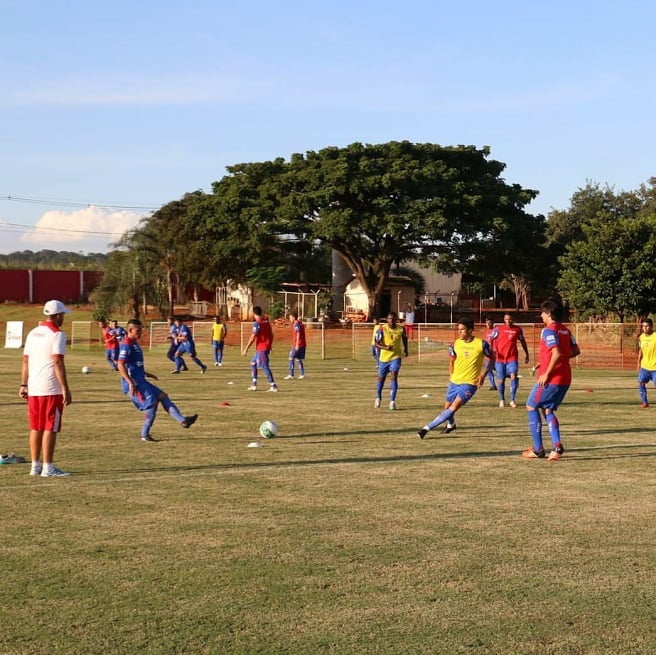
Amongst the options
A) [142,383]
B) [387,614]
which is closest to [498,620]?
[387,614]

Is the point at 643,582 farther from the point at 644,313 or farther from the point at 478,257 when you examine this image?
the point at 478,257

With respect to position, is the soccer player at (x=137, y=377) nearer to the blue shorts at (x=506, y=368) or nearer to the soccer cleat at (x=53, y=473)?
the soccer cleat at (x=53, y=473)

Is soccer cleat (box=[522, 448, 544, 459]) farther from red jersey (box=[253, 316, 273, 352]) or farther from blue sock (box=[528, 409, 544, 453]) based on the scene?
red jersey (box=[253, 316, 273, 352])

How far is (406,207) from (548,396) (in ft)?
143

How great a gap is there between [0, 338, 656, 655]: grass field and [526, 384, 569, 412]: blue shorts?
0.74 metres

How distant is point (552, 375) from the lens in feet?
39.7

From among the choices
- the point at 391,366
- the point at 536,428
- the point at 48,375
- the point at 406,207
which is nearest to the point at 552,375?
the point at 536,428

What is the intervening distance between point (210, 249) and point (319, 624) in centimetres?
5658

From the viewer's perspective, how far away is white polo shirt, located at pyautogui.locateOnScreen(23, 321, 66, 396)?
408 inches

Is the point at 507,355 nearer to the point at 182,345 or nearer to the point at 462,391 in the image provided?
the point at 462,391

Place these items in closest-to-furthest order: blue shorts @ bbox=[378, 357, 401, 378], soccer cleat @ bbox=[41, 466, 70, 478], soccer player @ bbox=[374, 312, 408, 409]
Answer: soccer cleat @ bbox=[41, 466, 70, 478] → soccer player @ bbox=[374, 312, 408, 409] → blue shorts @ bbox=[378, 357, 401, 378]

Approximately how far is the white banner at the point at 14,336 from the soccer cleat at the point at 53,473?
1870 inches

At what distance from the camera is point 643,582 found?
6.54 meters

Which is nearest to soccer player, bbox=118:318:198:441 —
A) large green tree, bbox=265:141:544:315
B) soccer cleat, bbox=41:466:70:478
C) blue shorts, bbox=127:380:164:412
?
blue shorts, bbox=127:380:164:412
